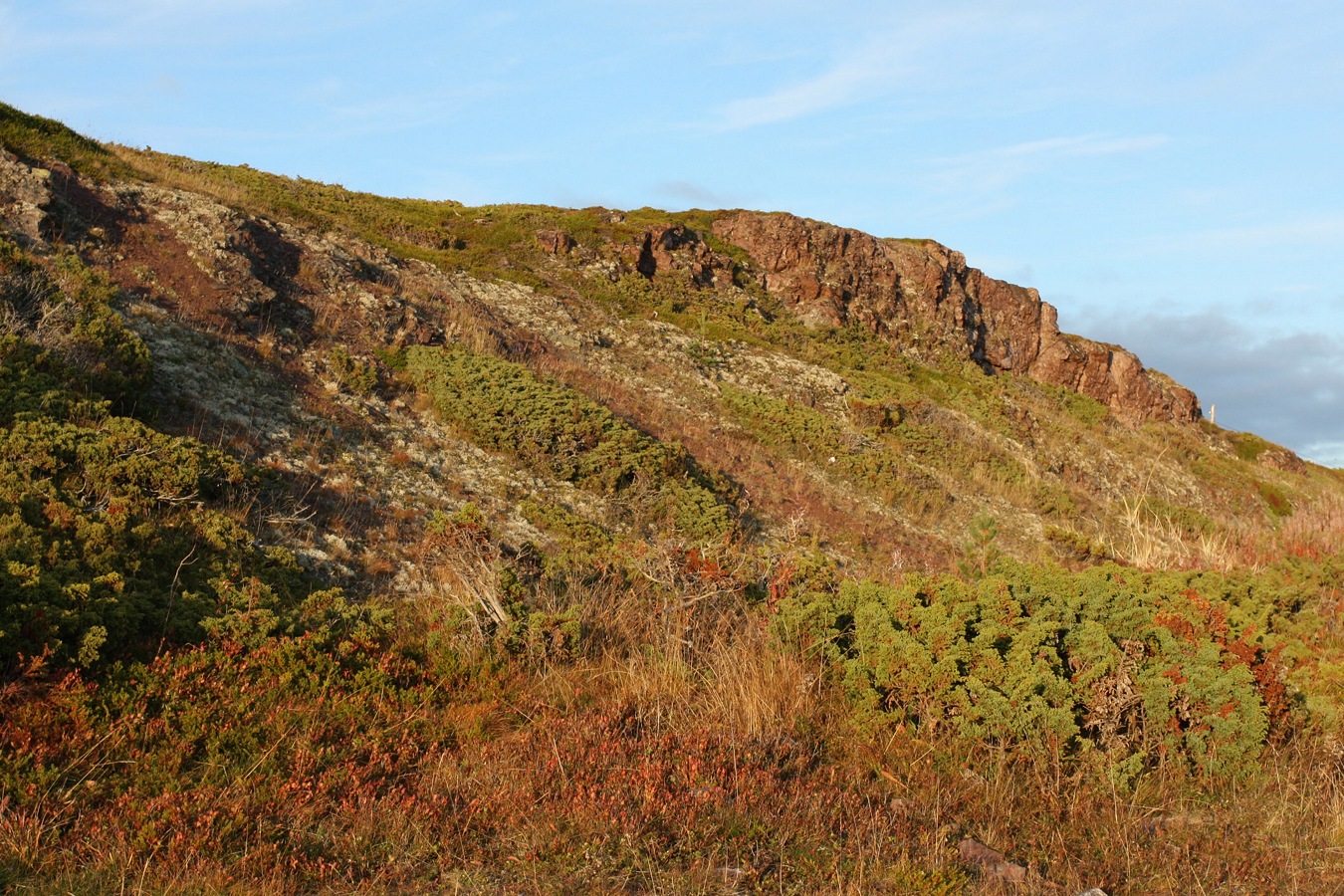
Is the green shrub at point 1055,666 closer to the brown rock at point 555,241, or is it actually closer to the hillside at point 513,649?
the hillside at point 513,649

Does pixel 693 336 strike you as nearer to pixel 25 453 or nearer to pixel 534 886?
pixel 25 453

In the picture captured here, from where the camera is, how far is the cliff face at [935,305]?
36.7 metres

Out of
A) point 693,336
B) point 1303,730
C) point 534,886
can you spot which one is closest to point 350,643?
point 534,886

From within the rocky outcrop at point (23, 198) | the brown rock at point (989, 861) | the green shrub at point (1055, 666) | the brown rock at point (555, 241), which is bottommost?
the brown rock at point (989, 861)

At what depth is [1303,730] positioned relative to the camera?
20.6ft

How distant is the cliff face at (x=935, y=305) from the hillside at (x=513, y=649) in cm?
2052

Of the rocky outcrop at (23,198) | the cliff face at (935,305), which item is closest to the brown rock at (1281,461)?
the cliff face at (935,305)

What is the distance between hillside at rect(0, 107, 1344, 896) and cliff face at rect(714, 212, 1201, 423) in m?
20.5

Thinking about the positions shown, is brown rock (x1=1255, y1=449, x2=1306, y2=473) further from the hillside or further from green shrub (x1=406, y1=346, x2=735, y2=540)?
green shrub (x1=406, y1=346, x2=735, y2=540)

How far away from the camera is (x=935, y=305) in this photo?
39.0 m

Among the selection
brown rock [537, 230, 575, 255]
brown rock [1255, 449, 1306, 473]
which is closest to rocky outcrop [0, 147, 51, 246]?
brown rock [537, 230, 575, 255]

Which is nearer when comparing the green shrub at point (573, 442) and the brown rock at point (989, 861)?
the brown rock at point (989, 861)

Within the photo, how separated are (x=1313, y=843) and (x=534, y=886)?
4.43m

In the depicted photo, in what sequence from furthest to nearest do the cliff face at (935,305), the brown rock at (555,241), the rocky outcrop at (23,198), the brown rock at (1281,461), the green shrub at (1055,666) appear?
the brown rock at (1281,461)
the cliff face at (935,305)
the brown rock at (555,241)
the rocky outcrop at (23,198)
the green shrub at (1055,666)
